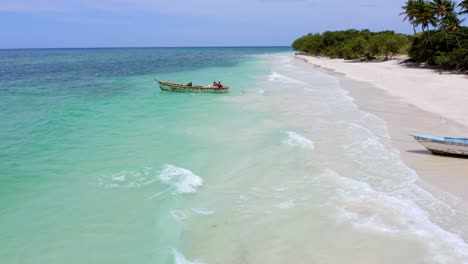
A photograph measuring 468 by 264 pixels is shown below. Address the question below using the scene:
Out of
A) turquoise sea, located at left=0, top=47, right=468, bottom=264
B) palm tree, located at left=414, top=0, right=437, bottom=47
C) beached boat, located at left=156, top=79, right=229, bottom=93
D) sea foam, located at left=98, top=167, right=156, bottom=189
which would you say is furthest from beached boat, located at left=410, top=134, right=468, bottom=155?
palm tree, located at left=414, top=0, right=437, bottom=47

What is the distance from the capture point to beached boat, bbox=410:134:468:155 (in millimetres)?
13102

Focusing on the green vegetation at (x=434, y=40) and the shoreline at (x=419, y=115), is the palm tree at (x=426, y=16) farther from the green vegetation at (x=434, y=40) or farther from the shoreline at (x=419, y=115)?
the shoreline at (x=419, y=115)

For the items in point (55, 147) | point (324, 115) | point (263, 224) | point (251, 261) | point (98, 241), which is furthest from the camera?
point (324, 115)

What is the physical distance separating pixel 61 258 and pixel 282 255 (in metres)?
4.85

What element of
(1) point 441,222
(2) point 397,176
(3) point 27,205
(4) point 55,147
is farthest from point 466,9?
(3) point 27,205

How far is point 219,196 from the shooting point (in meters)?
11.0

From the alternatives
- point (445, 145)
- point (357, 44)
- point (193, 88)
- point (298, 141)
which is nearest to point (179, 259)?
point (298, 141)

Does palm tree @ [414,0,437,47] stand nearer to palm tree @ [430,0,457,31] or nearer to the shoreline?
palm tree @ [430,0,457,31]

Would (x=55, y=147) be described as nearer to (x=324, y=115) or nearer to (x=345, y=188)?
(x=345, y=188)

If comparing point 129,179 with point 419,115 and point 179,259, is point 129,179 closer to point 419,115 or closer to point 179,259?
point 179,259

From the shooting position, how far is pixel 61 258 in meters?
8.15

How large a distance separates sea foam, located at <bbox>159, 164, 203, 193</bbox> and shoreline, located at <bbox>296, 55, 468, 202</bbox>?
7.32 metres

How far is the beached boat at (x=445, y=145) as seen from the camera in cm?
1310

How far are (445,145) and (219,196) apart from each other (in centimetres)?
856
